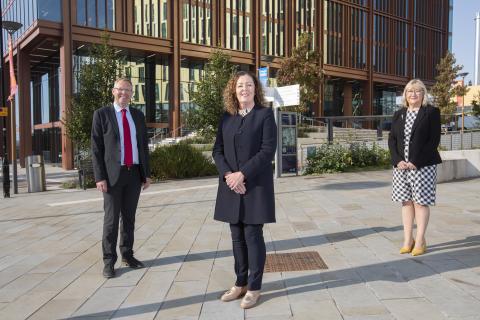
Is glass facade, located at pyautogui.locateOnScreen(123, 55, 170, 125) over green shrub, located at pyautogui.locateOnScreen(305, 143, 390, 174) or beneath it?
over

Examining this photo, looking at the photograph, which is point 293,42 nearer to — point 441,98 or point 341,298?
point 441,98

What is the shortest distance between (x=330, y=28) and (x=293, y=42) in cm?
574

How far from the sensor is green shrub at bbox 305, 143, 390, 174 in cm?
1498

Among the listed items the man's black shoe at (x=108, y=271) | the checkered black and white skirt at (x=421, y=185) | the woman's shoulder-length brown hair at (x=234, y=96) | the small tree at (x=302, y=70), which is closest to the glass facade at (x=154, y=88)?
the small tree at (x=302, y=70)

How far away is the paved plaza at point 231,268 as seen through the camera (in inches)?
141

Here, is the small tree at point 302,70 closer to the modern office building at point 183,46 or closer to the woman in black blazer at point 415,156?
the modern office building at point 183,46

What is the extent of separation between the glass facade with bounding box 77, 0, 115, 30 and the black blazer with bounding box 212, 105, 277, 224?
26419mm

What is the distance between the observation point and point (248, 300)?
11.8ft

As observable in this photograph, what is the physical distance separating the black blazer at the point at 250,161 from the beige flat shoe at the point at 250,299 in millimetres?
570

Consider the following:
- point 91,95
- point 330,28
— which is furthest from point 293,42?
point 91,95

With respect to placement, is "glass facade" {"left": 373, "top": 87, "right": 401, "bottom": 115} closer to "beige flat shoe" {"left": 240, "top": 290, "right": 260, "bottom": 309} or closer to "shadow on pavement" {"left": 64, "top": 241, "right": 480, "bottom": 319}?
"shadow on pavement" {"left": 64, "top": 241, "right": 480, "bottom": 319}

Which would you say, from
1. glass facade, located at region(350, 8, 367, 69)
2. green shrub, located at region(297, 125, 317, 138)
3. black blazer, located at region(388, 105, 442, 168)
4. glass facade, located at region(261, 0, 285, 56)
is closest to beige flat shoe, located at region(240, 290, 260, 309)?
black blazer, located at region(388, 105, 442, 168)

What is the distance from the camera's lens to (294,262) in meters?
4.87

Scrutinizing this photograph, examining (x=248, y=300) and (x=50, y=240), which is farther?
(x=50, y=240)
